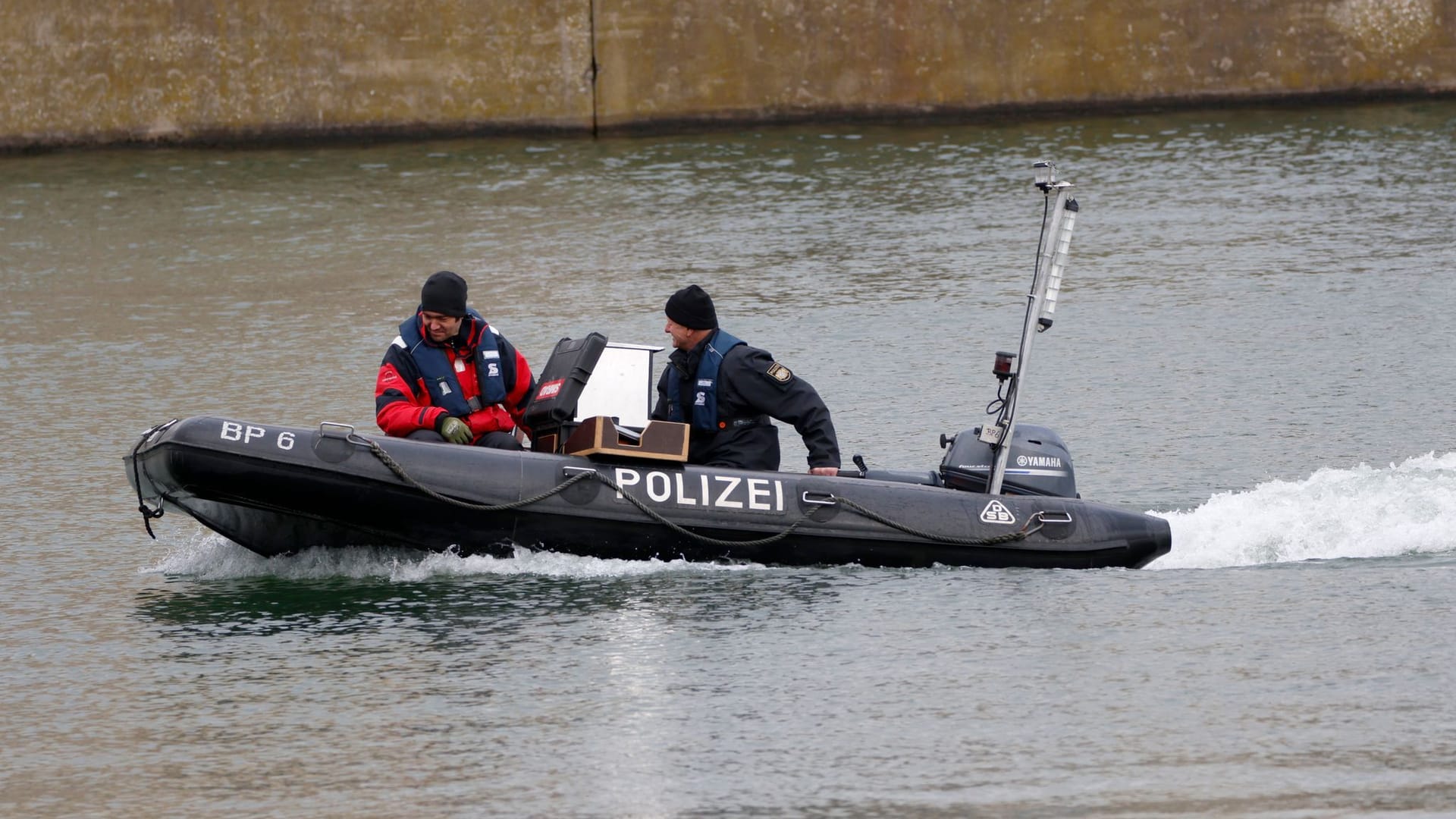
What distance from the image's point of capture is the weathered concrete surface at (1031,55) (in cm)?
1767

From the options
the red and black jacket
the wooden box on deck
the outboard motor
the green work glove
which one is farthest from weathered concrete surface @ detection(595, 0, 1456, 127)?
the wooden box on deck

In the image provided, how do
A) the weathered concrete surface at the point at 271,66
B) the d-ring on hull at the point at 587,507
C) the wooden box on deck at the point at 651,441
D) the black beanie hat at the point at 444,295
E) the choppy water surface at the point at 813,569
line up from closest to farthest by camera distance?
the choppy water surface at the point at 813,569 < the d-ring on hull at the point at 587,507 < the wooden box on deck at the point at 651,441 < the black beanie hat at the point at 444,295 < the weathered concrete surface at the point at 271,66

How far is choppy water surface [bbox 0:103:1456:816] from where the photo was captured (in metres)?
4.75

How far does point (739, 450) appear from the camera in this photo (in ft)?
22.2

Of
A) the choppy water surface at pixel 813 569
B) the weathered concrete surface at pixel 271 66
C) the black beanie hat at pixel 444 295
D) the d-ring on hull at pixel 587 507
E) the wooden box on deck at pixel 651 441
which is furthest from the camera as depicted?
the weathered concrete surface at pixel 271 66

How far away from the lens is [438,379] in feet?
22.2

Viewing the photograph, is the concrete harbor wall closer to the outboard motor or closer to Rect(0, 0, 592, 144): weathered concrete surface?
Rect(0, 0, 592, 144): weathered concrete surface

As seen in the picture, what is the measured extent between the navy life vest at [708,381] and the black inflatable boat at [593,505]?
25 centimetres

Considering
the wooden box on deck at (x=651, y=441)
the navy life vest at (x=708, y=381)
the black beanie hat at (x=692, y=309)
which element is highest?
the black beanie hat at (x=692, y=309)

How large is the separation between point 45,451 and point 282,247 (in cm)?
499

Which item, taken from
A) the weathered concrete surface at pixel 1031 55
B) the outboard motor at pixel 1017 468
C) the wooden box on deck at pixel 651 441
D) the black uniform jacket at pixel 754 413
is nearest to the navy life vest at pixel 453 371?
the wooden box on deck at pixel 651 441

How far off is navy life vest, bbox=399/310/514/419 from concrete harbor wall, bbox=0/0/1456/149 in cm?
1114

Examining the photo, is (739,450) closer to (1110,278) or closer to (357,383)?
(357,383)

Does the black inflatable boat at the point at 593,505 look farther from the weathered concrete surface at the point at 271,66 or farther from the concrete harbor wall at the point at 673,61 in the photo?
the weathered concrete surface at the point at 271,66
